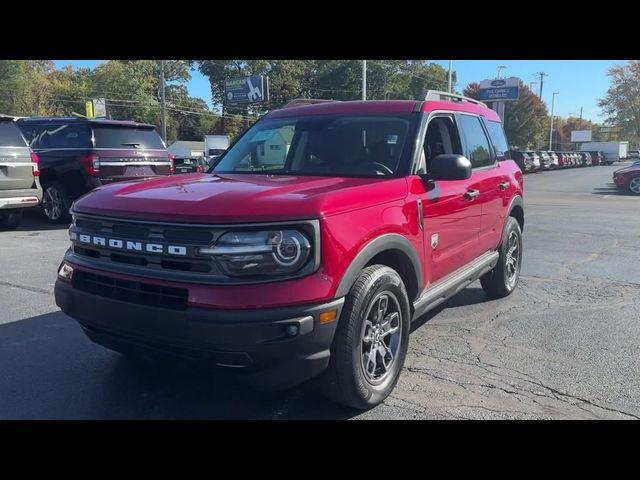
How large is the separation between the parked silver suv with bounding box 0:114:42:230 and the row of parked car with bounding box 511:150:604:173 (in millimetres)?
25104

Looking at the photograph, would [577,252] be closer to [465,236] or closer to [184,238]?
[465,236]

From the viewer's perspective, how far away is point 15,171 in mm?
9766

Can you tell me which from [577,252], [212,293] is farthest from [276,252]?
[577,252]

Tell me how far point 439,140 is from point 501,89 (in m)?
45.8

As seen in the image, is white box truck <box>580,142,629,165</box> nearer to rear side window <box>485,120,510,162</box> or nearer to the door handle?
rear side window <box>485,120,510,162</box>

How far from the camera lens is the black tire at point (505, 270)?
5.96 meters

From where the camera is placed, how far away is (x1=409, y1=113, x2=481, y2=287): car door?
13.4ft

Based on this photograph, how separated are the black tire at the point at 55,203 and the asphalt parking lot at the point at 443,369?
4238 millimetres

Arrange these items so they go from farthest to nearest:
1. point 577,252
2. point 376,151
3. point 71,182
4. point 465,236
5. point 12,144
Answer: point 71,182 → point 12,144 → point 577,252 → point 465,236 → point 376,151

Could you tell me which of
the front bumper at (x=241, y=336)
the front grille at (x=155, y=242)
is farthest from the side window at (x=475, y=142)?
the front grille at (x=155, y=242)

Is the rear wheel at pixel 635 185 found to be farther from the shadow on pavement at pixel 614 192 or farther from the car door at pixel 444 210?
the car door at pixel 444 210

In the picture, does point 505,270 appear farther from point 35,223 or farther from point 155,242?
point 35,223

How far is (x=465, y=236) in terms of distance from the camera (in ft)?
15.7
